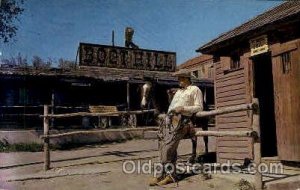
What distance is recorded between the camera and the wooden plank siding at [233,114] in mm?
9508

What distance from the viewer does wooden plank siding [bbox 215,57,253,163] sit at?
9508 mm

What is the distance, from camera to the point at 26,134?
1645cm

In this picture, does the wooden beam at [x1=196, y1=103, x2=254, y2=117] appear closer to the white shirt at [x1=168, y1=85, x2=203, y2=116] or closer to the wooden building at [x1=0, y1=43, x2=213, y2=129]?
the white shirt at [x1=168, y1=85, x2=203, y2=116]

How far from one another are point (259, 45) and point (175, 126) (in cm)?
345

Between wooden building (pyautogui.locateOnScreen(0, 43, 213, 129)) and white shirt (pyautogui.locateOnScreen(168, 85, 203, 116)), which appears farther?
wooden building (pyautogui.locateOnScreen(0, 43, 213, 129))

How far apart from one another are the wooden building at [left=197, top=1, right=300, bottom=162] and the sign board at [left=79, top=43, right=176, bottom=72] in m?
13.6

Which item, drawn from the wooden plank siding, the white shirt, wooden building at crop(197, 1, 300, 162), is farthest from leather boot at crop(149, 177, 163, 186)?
the wooden plank siding

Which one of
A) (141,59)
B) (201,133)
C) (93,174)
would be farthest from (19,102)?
(201,133)

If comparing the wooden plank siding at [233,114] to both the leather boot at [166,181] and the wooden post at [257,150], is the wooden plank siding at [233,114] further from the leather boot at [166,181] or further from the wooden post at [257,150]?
the wooden post at [257,150]

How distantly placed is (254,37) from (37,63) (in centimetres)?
3832

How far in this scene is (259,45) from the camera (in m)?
9.11

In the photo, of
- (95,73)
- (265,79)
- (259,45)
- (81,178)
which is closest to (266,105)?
(265,79)

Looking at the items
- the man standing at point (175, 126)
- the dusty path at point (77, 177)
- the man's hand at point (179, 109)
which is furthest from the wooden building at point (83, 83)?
the man's hand at point (179, 109)

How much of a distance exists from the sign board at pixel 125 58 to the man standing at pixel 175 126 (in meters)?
17.0
